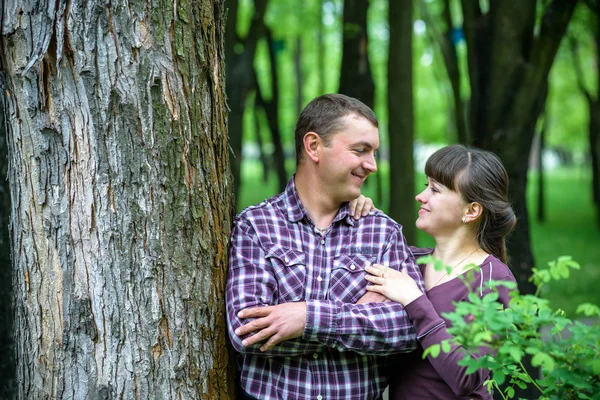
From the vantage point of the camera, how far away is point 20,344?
3.05 meters

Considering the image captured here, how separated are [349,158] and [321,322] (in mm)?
849

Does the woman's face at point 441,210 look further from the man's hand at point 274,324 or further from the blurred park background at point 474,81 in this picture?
the blurred park background at point 474,81

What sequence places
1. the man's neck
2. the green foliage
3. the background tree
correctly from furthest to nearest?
1. the background tree
2. the man's neck
3. the green foliage

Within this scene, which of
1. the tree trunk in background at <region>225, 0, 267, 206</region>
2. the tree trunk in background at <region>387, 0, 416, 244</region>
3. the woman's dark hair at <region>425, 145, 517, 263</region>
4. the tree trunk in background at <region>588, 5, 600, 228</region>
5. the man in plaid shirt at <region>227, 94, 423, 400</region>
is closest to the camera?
the man in plaid shirt at <region>227, 94, 423, 400</region>

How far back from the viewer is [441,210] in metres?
3.24

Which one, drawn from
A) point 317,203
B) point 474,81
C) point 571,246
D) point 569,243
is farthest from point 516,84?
point 569,243

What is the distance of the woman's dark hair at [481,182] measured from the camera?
3.20 m

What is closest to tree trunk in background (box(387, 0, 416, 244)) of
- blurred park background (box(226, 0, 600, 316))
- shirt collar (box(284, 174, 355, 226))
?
blurred park background (box(226, 0, 600, 316))

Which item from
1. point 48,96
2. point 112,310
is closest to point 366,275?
point 112,310

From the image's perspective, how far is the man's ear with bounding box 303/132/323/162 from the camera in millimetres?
3320

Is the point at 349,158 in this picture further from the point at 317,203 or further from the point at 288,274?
the point at 288,274

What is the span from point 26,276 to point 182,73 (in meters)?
1.14

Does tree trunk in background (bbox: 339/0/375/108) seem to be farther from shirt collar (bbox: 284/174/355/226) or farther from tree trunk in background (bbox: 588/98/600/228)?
tree trunk in background (bbox: 588/98/600/228)

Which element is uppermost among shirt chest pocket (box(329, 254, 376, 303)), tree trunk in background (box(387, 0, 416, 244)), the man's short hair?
tree trunk in background (box(387, 0, 416, 244))
